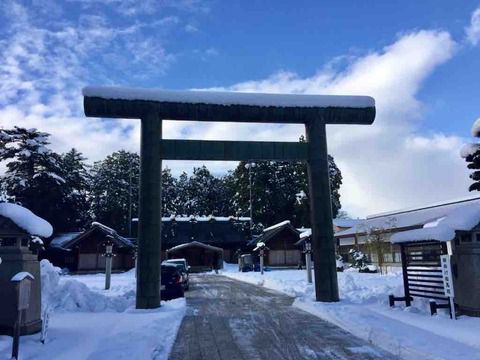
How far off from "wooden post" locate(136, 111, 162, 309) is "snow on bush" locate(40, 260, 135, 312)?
1.30 metres

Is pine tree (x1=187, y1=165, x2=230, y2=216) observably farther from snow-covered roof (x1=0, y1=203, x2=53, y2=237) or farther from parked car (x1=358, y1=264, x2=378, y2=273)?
snow-covered roof (x1=0, y1=203, x2=53, y2=237)

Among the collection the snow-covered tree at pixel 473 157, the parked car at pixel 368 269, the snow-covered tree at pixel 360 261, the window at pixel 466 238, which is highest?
the snow-covered tree at pixel 473 157

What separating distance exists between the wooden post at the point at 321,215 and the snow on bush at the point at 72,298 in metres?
6.93

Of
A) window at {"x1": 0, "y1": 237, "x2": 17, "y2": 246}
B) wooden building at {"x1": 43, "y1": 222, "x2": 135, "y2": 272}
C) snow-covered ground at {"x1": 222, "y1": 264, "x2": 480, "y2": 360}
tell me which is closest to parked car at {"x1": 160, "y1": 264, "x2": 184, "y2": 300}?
snow-covered ground at {"x1": 222, "y1": 264, "x2": 480, "y2": 360}

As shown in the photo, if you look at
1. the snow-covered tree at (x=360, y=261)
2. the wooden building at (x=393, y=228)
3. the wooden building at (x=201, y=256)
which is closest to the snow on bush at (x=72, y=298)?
the wooden building at (x=393, y=228)

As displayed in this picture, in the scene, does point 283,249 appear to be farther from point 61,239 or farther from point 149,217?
point 149,217

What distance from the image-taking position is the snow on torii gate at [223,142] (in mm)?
13578

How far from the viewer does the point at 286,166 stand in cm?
6606

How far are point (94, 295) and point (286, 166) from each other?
53.9 metres

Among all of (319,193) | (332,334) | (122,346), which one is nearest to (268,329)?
(332,334)

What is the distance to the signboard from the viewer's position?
10.4m

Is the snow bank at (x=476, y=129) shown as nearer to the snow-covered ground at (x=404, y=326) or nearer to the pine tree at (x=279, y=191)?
the snow-covered ground at (x=404, y=326)

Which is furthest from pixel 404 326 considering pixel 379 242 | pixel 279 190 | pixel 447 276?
pixel 279 190

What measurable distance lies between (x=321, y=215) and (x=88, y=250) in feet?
125
